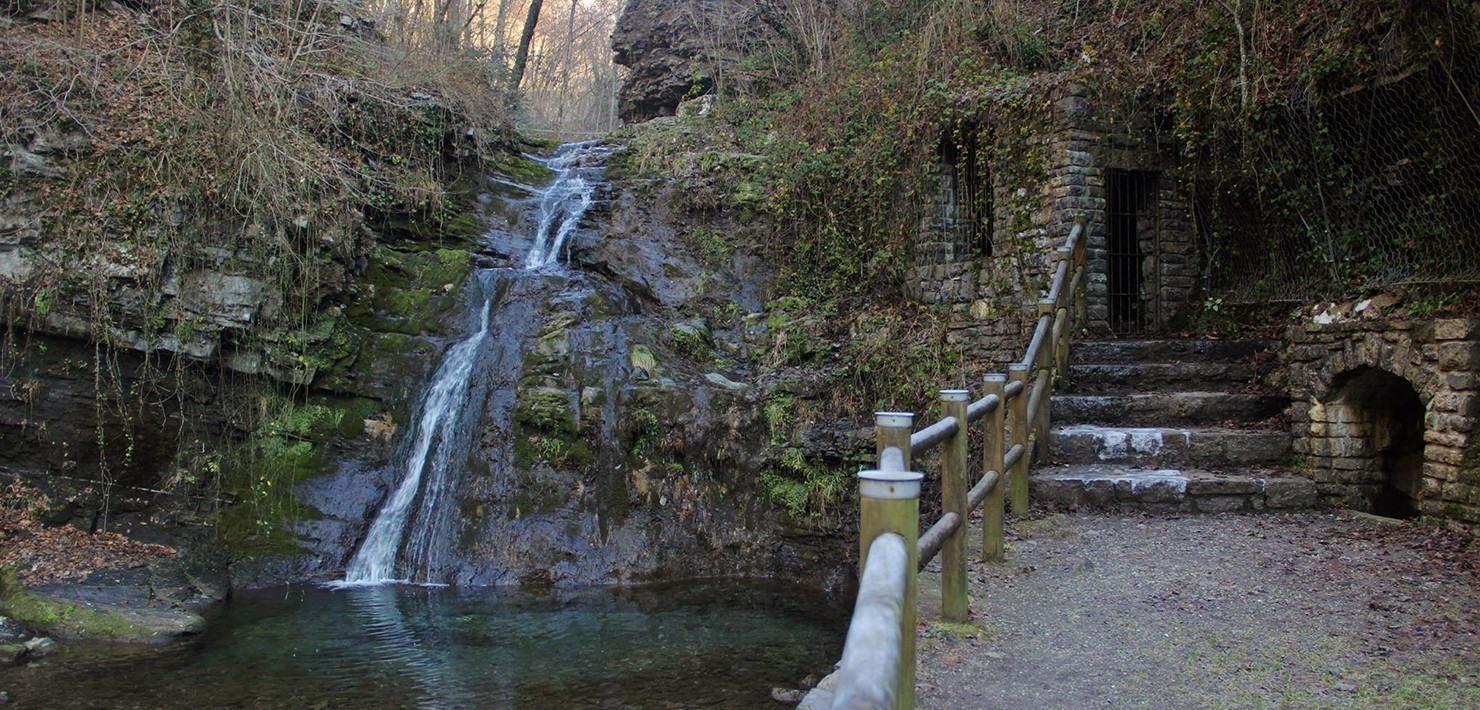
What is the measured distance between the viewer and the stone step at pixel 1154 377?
7.83m

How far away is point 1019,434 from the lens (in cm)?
552

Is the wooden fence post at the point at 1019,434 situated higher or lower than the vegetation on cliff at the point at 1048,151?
lower

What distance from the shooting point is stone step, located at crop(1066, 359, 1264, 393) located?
25.7 feet

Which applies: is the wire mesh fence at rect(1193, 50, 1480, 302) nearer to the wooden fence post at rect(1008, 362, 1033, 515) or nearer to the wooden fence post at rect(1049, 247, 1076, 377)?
the wooden fence post at rect(1049, 247, 1076, 377)

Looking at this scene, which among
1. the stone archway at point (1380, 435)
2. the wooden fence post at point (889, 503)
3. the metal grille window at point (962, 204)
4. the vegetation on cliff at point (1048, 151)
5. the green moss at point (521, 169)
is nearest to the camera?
the wooden fence post at point (889, 503)

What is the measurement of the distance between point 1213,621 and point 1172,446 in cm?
309

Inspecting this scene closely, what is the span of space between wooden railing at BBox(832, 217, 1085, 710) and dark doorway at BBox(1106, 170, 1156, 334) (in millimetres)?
1337

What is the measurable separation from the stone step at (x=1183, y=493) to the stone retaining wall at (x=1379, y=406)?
304 mm

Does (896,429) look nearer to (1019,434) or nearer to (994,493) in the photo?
(994,493)

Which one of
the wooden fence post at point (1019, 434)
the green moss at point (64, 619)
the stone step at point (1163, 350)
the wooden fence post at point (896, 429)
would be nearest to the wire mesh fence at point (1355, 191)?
the stone step at point (1163, 350)

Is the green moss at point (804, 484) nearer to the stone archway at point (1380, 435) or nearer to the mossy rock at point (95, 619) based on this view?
the stone archway at point (1380, 435)

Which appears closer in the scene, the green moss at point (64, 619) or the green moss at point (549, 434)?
the green moss at point (64, 619)

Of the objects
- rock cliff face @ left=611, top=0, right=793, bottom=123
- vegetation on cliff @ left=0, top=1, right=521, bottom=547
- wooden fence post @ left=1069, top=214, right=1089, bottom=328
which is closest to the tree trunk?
rock cliff face @ left=611, top=0, right=793, bottom=123

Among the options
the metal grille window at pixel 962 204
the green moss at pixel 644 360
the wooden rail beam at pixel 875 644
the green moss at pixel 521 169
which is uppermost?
the green moss at pixel 521 169
